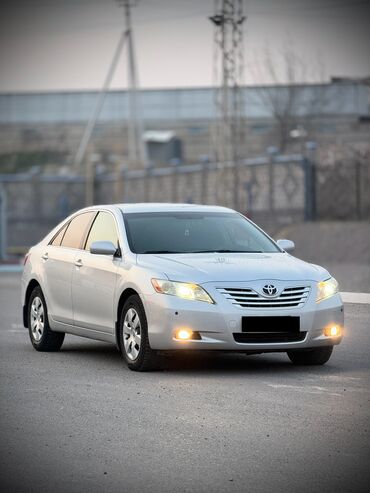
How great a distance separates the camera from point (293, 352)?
40.3 ft

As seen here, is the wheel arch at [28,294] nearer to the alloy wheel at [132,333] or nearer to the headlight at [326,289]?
the alloy wheel at [132,333]

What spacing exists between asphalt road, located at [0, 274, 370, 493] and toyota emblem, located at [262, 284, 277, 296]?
0.71 metres

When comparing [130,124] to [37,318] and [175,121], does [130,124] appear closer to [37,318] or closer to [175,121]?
[175,121]

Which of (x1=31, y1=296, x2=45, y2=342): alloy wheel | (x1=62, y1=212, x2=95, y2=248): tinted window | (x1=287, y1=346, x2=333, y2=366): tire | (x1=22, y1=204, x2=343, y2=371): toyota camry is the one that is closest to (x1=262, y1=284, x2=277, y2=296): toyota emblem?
(x1=22, y1=204, x2=343, y2=371): toyota camry

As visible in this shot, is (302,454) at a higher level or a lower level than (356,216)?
higher

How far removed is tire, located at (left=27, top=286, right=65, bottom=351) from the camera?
14.0 m

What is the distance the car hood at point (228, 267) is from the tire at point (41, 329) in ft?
6.71

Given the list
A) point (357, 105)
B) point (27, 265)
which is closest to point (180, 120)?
point (357, 105)

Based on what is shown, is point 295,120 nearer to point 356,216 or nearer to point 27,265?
point 356,216

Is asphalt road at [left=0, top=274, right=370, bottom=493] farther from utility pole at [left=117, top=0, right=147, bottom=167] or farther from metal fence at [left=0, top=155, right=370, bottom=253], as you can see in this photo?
Result: utility pole at [left=117, top=0, right=147, bottom=167]

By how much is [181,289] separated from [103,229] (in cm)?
203

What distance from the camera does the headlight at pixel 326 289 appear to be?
11992 mm

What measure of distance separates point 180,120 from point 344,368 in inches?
3321

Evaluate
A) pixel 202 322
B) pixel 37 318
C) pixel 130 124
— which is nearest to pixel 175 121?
pixel 130 124
